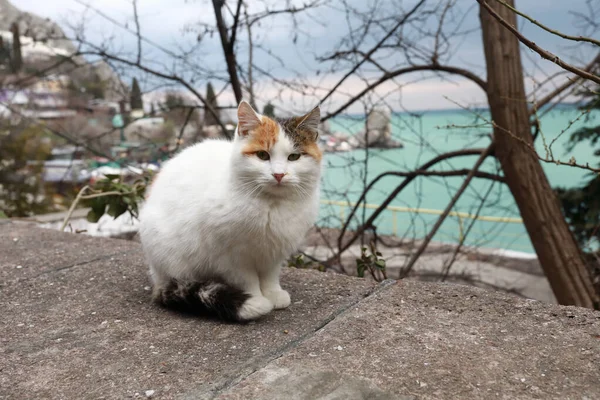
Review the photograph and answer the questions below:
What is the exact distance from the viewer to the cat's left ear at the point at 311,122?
4.97 feet

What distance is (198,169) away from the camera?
5.46 feet

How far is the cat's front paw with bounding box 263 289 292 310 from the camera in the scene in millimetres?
1648

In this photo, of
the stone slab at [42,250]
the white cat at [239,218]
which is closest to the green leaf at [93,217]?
the stone slab at [42,250]

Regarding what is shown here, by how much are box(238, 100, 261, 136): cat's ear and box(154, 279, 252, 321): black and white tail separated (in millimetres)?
471

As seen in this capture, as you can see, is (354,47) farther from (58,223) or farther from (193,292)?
(58,223)

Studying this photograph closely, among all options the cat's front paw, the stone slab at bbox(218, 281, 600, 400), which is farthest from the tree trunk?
the cat's front paw

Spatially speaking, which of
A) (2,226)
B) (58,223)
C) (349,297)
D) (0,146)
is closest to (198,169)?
(349,297)

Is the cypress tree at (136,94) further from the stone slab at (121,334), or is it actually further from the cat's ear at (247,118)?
the cat's ear at (247,118)

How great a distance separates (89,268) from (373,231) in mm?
1966

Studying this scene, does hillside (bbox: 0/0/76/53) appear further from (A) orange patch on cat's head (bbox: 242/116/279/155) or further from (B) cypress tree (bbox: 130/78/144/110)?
(A) orange patch on cat's head (bbox: 242/116/279/155)

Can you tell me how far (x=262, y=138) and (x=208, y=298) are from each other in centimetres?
49

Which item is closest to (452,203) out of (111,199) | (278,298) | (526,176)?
(526,176)

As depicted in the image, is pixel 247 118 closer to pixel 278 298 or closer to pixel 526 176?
pixel 278 298

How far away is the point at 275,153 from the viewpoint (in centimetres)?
147
